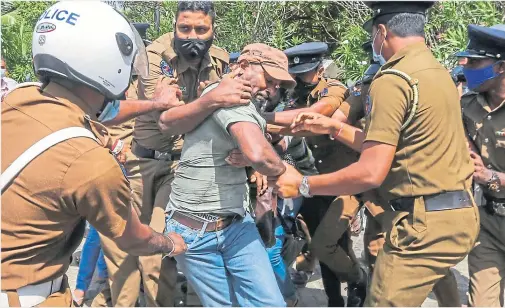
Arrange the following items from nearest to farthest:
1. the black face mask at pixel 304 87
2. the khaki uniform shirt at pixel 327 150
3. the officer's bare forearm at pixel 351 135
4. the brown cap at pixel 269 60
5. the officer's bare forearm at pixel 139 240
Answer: the officer's bare forearm at pixel 139 240 < the brown cap at pixel 269 60 < the officer's bare forearm at pixel 351 135 < the khaki uniform shirt at pixel 327 150 < the black face mask at pixel 304 87

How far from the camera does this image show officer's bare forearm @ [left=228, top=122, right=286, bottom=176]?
288cm

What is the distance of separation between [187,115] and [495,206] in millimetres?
2214

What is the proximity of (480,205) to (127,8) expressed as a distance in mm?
9827

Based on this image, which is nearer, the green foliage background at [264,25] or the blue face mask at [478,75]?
the blue face mask at [478,75]

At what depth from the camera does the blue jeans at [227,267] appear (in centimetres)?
313

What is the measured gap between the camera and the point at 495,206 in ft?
12.9

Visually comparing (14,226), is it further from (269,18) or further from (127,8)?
(127,8)

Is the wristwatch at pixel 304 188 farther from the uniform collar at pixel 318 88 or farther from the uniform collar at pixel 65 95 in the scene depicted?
the uniform collar at pixel 318 88

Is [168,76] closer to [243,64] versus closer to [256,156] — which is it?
[243,64]

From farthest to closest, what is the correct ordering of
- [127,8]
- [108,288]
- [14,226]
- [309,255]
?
[127,8], [309,255], [108,288], [14,226]

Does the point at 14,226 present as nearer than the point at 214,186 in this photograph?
Yes

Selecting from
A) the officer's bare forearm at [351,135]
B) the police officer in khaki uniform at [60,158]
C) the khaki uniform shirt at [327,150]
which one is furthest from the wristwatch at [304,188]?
the khaki uniform shirt at [327,150]

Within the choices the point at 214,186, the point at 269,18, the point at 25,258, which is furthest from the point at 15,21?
the point at 25,258

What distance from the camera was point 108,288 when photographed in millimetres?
4801
